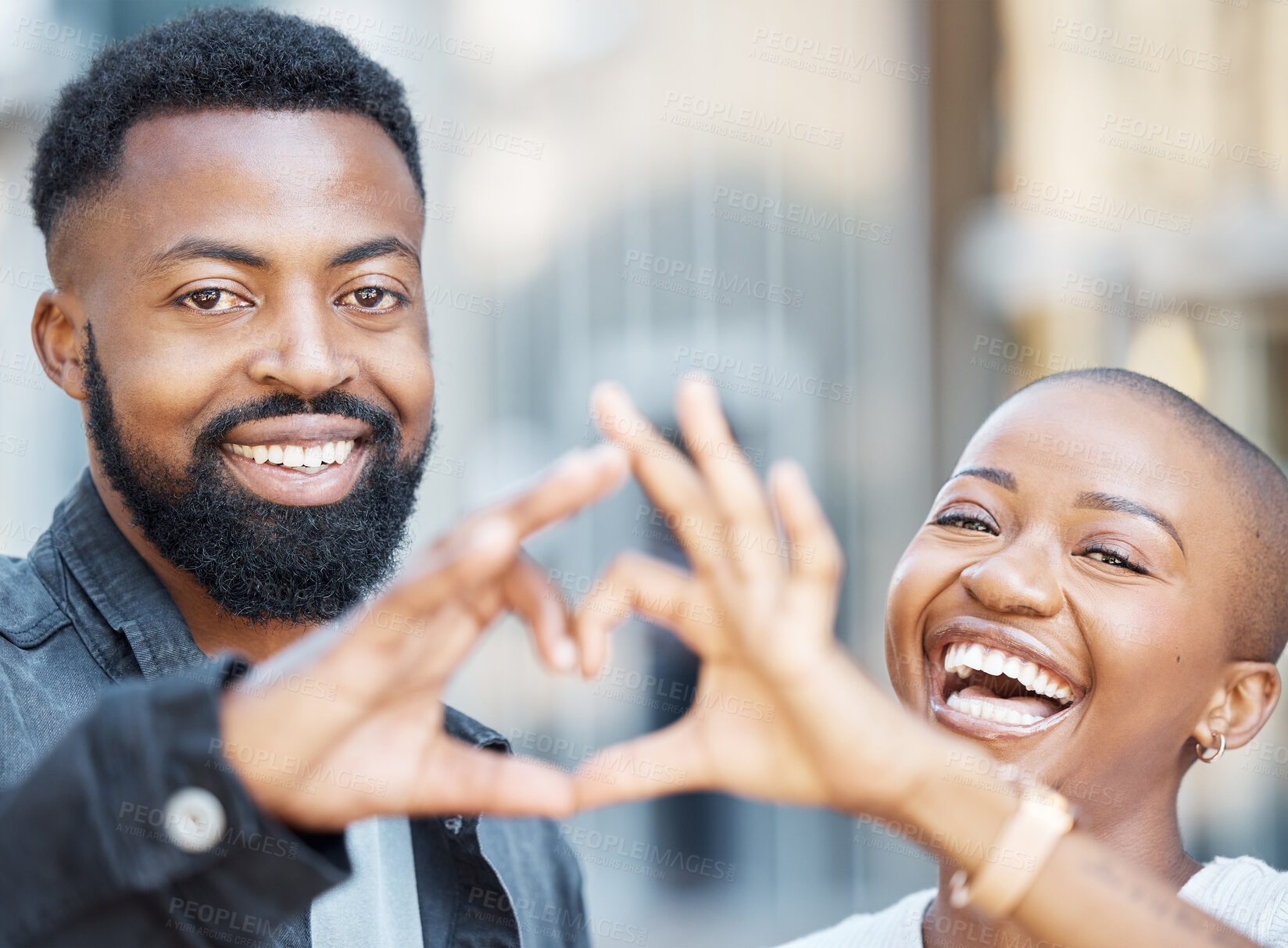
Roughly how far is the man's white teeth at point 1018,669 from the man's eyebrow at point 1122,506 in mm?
269

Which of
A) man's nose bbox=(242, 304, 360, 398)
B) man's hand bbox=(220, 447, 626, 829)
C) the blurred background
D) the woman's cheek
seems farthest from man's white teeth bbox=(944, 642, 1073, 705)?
the blurred background

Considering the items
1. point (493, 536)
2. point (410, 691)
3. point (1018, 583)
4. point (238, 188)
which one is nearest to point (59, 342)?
point (238, 188)

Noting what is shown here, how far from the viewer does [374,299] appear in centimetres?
231

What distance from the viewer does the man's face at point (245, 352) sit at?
2.15 metres

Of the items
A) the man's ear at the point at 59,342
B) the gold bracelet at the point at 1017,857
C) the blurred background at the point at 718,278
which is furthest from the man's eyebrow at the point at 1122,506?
the blurred background at the point at 718,278

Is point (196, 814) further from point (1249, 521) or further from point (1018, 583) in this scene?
point (1249, 521)

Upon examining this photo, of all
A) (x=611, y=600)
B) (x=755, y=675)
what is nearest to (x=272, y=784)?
(x=611, y=600)

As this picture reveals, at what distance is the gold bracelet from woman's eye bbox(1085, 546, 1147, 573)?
613mm

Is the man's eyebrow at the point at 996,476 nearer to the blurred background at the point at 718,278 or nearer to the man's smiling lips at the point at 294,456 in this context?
the man's smiling lips at the point at 294,456

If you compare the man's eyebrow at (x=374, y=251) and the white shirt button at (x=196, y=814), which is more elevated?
the man's eyebrow at (x=374, y=251)

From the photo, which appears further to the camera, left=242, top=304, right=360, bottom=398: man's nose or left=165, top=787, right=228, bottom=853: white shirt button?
left=242, top=304, right=360, bottom=398: man's nose

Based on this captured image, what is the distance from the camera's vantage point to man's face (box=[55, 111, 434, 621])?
7.04 ft

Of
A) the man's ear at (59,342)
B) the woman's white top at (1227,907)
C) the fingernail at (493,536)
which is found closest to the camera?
the fingernail at (493,536)

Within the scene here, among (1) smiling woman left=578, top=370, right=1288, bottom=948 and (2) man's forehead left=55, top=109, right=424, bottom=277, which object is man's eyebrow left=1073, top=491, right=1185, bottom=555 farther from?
(2) man's forehead left=55, top=109, right=424, bottom=277
